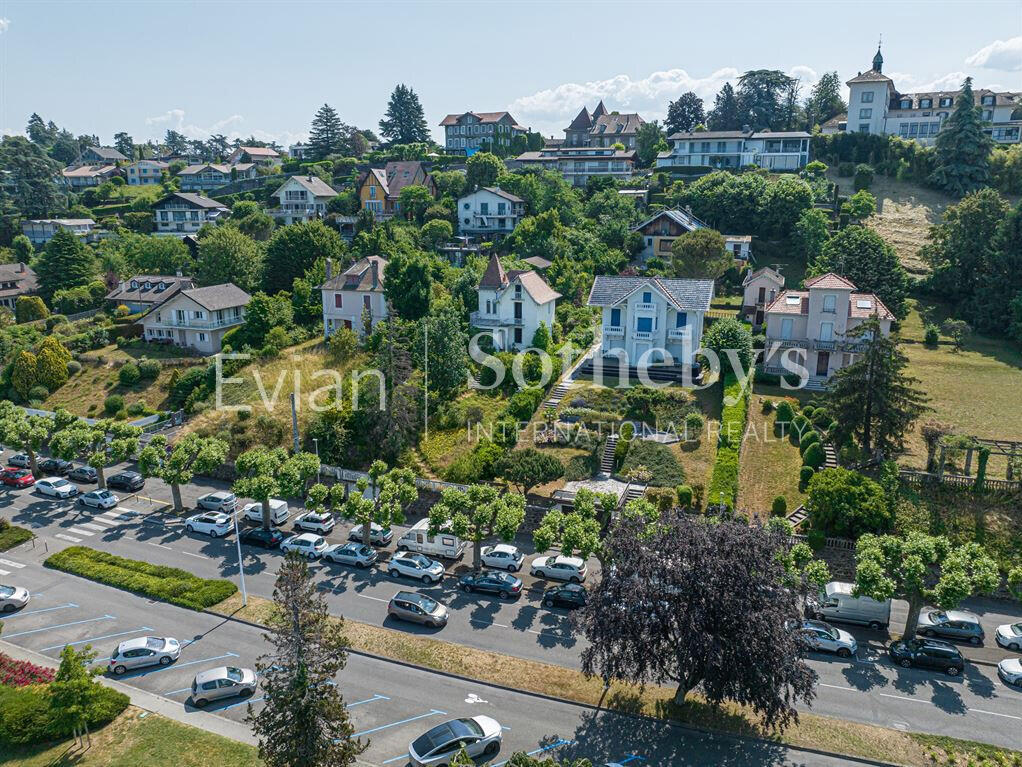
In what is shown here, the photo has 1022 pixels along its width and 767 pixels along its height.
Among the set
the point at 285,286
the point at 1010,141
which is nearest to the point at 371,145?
the point at 285,286

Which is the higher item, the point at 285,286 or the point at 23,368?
the point at 285,286

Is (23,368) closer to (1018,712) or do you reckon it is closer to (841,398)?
(841,398)

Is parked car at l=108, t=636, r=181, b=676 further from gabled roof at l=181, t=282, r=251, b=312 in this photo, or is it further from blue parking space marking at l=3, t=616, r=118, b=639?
gabled roof at l=181, t=282, r=251, b=312

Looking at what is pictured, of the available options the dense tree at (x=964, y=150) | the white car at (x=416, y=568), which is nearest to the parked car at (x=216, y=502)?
the white car at (x=416, y=568)

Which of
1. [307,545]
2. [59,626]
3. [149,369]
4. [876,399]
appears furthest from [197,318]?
[876,399]

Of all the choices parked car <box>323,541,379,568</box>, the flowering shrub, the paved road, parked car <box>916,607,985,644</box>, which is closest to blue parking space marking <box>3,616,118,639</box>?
the paved road

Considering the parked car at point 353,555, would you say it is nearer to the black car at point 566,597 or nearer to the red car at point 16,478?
the black car at point 566,597
